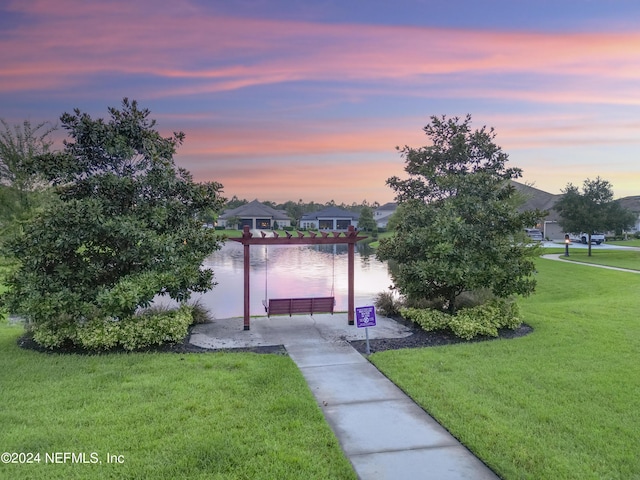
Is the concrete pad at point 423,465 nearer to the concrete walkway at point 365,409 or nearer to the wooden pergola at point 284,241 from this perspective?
the concrete walkway at point 365,409

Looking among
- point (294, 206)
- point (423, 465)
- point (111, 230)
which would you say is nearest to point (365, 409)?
point (423, 465)

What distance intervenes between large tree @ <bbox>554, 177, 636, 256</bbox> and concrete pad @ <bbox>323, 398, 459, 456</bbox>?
32944mm

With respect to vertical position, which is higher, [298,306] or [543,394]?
[298,306]

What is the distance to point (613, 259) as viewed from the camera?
2994 cm

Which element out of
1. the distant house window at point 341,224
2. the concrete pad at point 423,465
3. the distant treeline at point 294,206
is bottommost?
the concrete pad at point 423,465

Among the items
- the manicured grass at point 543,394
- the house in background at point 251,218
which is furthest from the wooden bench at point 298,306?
the house in background at point 251,218

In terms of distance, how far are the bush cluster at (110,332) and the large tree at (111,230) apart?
0.44 ft

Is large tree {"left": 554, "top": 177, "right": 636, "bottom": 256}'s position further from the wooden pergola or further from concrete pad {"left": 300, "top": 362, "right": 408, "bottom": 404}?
concrete pad {"left": 300, "top": 362, "right": 408, "bottom": 404}

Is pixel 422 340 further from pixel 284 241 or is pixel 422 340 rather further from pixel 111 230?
pixel 111 230

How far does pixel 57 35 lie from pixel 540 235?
55937mm

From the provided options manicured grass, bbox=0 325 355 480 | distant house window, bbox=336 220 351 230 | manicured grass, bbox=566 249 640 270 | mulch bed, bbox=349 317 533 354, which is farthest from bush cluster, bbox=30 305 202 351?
distant house window, bbox=336 220 351 230

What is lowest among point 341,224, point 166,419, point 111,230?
point 166,419

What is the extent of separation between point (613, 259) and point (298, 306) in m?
27.3

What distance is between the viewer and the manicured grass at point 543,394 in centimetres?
479
